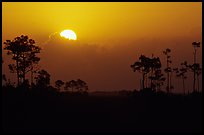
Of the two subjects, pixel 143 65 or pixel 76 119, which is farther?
pixel 143 65

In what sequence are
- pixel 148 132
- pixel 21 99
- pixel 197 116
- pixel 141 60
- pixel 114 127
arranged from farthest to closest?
pixel 141 60, pixel 21 99, pixel 197 116, pixel 114 127, pixel 148 132

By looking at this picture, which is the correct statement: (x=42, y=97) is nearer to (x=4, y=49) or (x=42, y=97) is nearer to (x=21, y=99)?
(x=21, y=99)

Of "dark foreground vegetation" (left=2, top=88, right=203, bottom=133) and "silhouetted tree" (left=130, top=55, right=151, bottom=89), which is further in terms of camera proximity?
"silhouetted tree" (left=130, top=55, right=151, bottom=89)

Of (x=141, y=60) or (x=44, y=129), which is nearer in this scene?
(x=44, y=129)

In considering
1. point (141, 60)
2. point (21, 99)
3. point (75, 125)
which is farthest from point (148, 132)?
point (141, 60)

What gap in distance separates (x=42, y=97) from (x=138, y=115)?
10.1 meters

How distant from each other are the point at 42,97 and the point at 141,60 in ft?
121

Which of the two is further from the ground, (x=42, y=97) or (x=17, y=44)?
(x=17, y=44)

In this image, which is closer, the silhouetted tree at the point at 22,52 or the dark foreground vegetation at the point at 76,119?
the dark foreground vegetation at the point at 76,119

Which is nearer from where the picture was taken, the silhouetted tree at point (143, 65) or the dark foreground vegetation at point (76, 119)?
the dark foreground vegetation at point (76, 119)

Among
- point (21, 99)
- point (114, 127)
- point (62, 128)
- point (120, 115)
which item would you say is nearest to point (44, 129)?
point (62, 128)

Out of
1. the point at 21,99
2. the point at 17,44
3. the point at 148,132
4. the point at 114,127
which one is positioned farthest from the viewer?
the point at 17,44

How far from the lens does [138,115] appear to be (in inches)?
1216

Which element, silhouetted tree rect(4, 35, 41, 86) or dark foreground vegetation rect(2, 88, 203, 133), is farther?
silhouetted tree rect(4, 35, 41, 86)
